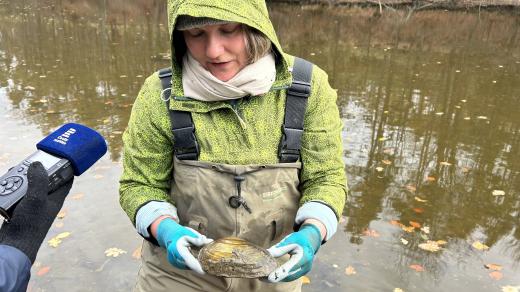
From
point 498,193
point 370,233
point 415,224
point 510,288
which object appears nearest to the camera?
point 510,288

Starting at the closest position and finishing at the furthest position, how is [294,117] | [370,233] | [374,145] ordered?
[294,117]
[370,233]
[374,145]

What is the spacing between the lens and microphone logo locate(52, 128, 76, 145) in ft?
5.50

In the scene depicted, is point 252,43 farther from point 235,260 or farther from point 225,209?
point 235,260

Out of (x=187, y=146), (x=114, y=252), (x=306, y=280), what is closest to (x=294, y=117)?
(x=187, y=146)

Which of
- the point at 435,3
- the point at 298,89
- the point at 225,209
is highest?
the point at 435,3

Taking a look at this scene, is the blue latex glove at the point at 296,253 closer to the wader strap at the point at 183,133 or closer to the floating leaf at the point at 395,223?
the wader strap at the point at 183,133

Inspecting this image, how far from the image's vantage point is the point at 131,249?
13.5ft

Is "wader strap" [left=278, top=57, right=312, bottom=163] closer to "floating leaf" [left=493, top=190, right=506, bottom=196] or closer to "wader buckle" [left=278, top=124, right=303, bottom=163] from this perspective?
"wader buckle" [left=278, top=124, right=303, bottom=163]

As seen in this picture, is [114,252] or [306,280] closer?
[306,280]

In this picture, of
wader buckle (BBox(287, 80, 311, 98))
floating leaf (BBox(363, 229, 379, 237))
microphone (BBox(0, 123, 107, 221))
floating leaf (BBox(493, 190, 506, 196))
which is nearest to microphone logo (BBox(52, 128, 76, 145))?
microphone (BBox(0, 123, 107, 221))

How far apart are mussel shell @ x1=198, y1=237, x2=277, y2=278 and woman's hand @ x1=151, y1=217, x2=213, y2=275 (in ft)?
0.12

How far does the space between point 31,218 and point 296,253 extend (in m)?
0.96

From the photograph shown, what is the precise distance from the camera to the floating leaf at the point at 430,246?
13.7 ft

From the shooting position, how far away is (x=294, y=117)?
1835 millimetres
